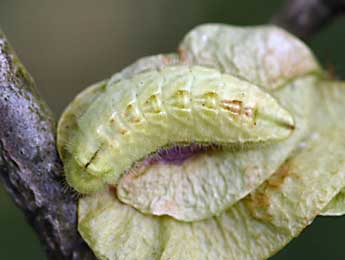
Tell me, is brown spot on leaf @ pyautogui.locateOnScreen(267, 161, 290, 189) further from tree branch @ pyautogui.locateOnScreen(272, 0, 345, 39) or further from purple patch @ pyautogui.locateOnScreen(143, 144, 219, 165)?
tree branch @ pyautogui.locateOnScreen(272, 0, 345, 39)

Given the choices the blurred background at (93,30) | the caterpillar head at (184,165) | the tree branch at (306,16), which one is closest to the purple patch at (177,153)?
the caterpillar head at (184,165)

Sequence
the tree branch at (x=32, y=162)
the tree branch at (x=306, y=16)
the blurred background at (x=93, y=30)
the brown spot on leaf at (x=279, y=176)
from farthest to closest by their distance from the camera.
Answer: the blurred background at (x=93, y=30), the tree branch at (x=306, y=16), the brown spot on leaf at (x=279, y=176), the tree branch at (x=32, y=162)

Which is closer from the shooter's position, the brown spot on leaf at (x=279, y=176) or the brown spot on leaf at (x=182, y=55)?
the brown spot on leaf at (x=279, y=176)

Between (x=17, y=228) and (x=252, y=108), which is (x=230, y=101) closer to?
(x=252, y=108)

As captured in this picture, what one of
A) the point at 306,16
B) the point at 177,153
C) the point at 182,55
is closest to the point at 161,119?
the point at 177,153

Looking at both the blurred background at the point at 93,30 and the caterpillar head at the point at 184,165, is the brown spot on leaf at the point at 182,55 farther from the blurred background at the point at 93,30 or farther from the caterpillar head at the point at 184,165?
the blurred background at the point at 93,30

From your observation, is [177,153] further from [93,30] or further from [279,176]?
[93,30]
